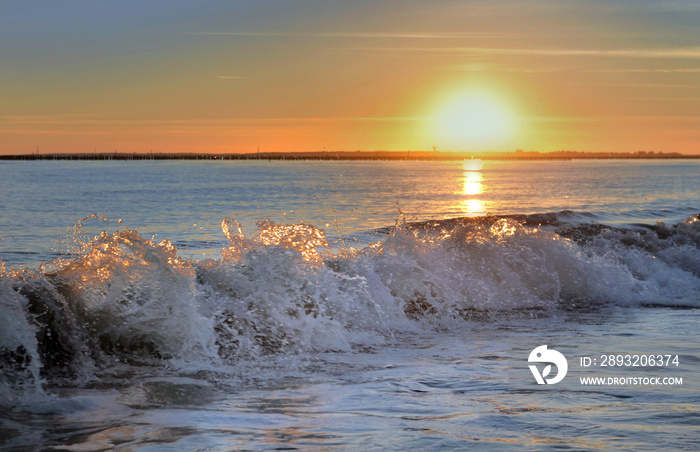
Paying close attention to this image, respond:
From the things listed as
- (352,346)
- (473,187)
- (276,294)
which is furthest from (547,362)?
(473,187)

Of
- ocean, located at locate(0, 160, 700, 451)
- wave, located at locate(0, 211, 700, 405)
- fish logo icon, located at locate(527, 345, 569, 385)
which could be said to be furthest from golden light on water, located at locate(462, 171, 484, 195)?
fish logo icon, located at locate(527, 345, 569, 385)

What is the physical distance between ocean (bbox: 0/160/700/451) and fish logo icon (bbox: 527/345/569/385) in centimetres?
3

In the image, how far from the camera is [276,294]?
421 inches

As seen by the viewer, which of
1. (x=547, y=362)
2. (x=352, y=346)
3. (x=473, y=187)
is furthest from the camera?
(x=473, y=187)

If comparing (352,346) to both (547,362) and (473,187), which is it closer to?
(547,362)

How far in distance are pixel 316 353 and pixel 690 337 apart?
18.3ft

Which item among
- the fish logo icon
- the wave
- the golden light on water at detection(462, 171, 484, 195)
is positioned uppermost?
the golden light on water at detection(462, 171, 484, 195)

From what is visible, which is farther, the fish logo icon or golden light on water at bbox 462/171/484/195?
golden light on water at bbox 462/171/484/195

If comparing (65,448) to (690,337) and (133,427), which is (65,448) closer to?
(133,427)

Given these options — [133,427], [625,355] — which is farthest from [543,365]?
[133,427]

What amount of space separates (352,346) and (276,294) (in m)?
1.57

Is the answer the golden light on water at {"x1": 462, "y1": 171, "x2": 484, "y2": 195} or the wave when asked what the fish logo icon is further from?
the golden light on water at {"x1": 462, "y1": 171, "x2": 484, "y2": 195}

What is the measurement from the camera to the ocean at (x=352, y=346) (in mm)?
6180

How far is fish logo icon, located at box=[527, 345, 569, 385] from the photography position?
25.8ft
